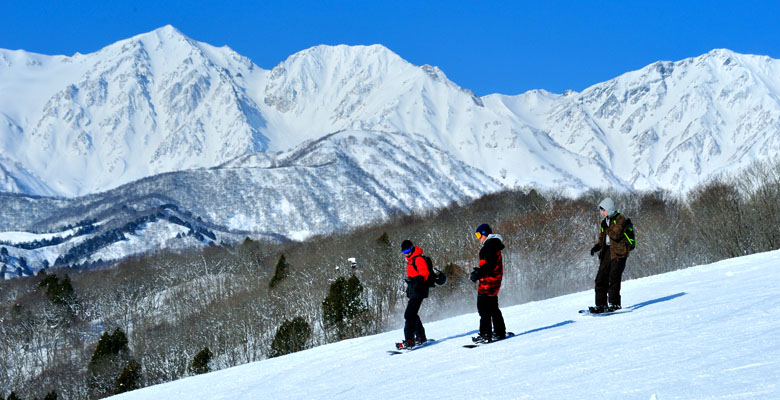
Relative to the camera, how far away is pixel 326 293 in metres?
74.1

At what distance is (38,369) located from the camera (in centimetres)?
8831

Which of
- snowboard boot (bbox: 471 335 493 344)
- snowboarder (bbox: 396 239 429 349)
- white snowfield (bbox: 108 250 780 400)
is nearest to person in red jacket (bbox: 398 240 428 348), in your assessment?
snowboarder (bbox: 396 239 429 349)

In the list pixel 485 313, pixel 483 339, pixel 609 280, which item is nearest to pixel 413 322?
pixel 483 339

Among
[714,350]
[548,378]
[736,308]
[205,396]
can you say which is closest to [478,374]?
[548,378]

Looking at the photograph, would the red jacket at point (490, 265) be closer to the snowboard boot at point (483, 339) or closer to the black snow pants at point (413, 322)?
the snowboard boot at point (483, 339)

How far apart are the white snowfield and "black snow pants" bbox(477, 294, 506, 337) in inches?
12.9

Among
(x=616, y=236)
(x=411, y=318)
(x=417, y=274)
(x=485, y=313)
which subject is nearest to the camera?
(x=485, y=313)

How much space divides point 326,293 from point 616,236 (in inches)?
2439

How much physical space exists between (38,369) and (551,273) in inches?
2663

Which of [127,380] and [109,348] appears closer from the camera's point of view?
[127,380]

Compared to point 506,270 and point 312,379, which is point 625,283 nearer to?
point 312,379

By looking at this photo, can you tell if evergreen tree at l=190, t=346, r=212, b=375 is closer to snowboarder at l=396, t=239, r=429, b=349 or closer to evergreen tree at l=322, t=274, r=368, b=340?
evergreen tree at l=322, t=274, r=368, b=340

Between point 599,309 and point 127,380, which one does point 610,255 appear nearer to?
point 599,309

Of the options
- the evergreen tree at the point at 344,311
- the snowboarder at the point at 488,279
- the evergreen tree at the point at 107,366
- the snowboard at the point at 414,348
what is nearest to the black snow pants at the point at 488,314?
the snowboarder at the point at 488,279
